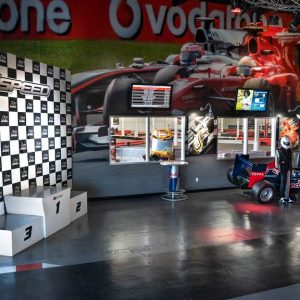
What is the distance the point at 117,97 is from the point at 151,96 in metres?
0.73


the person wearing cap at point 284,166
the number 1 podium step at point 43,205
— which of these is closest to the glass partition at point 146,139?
the person wearing cap at point 284,166

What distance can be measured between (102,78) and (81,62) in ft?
1.73

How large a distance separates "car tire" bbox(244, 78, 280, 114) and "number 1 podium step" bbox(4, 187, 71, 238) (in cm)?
544

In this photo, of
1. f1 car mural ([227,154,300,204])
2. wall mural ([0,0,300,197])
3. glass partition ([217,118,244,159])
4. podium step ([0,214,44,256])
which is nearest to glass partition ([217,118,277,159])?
glass partition ([217,118,244,159])

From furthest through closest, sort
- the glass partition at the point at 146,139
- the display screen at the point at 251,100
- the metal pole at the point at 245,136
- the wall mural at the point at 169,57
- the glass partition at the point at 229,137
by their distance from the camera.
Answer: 1. the metal pole at the point at 245,136
2. the glass partition at the point at 229,137
3. the display screen at the point at 251,100
4. the glass partition at the point at 146,139
5. the wall mural at the point at 169,57

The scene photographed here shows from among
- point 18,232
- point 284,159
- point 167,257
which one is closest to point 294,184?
point 284,159

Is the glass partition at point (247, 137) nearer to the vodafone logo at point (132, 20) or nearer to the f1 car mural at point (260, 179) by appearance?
the f1 car mural at point (260, 179)

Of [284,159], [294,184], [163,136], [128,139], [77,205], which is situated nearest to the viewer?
[77,205]

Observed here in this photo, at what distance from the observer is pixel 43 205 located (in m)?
5.61

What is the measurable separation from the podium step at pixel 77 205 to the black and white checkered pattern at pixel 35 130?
60 centimetres

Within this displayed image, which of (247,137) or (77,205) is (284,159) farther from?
(77,205)

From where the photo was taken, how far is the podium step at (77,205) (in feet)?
22.1

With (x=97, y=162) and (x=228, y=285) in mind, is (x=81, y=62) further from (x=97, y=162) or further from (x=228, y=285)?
(x=228, y=285)

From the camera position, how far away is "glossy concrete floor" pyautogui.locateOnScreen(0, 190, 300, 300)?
402 centimetres
